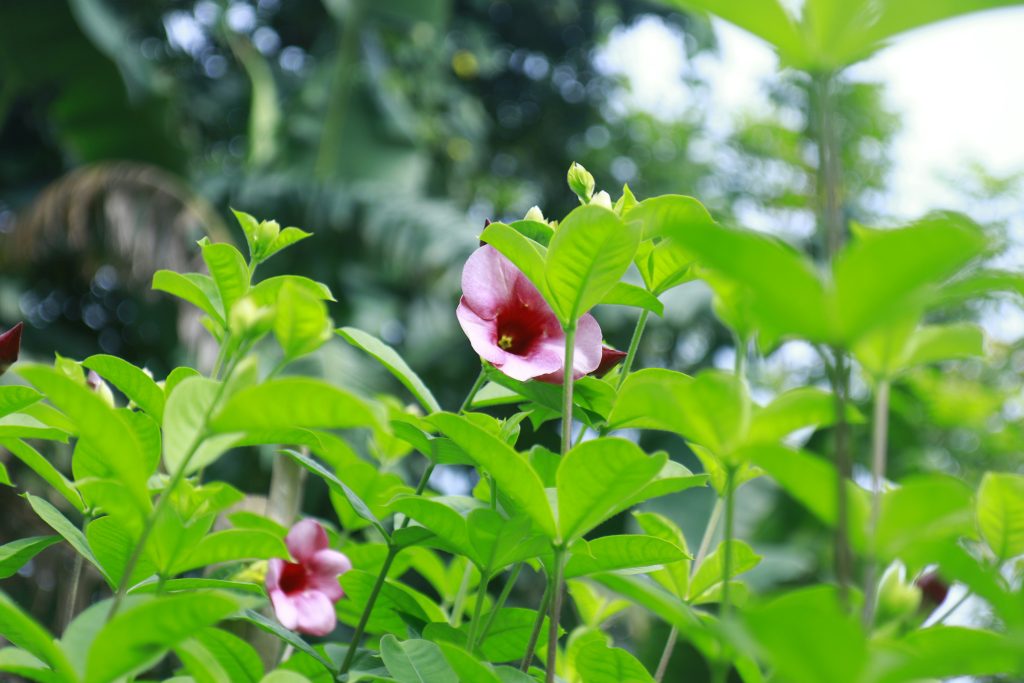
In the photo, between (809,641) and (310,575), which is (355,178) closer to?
(310,575)

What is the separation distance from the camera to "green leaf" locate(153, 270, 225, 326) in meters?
0.44

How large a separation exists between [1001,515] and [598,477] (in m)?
0.18

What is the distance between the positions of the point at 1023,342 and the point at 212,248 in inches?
116

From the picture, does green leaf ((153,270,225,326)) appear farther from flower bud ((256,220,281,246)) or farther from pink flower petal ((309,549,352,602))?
pink flower petal ((309,549,352,602))

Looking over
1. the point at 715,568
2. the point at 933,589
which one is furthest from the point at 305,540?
the point at 933,589

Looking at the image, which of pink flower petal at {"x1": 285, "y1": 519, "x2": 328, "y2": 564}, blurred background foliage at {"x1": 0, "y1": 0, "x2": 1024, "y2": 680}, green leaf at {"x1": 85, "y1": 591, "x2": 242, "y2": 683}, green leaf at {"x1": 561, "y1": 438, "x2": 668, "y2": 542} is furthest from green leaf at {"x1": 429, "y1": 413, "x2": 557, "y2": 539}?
blurred background foliage at {"x1": 0, "y1": 0, "x2": 1024, "y2": 680}

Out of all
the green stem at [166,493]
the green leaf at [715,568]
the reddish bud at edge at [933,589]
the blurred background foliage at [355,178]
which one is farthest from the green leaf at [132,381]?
the blurred background foliage at [355,178]

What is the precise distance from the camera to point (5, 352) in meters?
0.48

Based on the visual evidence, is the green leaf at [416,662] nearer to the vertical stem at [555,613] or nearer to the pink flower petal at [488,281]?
the vertical stem at [555,613]

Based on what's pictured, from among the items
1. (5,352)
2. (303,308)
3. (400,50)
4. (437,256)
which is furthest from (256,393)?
(400,50)

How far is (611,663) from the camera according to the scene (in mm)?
410

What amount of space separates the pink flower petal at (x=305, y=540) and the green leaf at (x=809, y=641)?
1.17 feet

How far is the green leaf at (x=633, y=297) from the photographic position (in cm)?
43

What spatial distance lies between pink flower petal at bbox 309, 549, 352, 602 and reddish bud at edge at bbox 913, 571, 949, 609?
30cm
